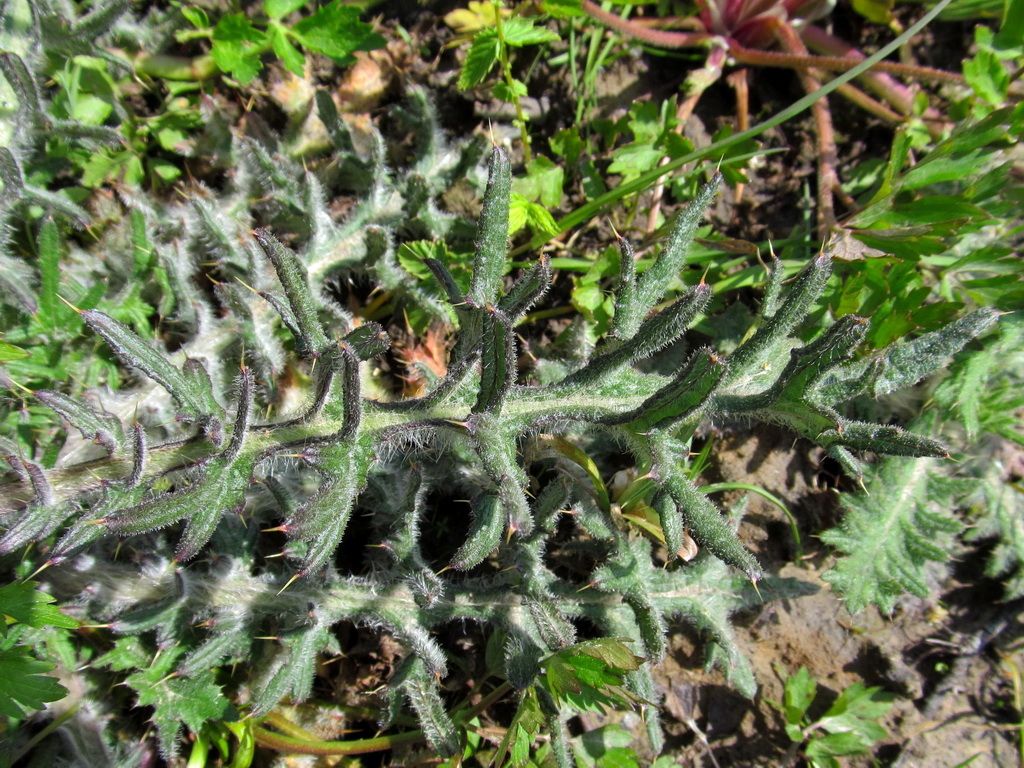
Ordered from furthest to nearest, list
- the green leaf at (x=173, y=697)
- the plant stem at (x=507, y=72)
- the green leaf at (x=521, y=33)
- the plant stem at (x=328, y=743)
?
the green leaf at (x=521, y=33) < the plant stem at (x=507, y=72) < the plant stem at (x=328, y=743) < the green leaf at (x=173, y=697)

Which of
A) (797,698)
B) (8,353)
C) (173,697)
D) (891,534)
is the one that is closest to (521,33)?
(8,353)

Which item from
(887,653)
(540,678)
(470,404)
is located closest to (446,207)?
(470,404)

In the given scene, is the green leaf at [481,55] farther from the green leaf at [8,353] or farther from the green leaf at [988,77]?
the green leaf at [988,77]

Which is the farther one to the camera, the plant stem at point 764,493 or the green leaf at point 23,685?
the plant stem at point 764,493

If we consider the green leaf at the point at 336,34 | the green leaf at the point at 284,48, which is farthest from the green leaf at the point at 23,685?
the green leaf at the point at 336,34

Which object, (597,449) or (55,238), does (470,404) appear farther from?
(55,238)

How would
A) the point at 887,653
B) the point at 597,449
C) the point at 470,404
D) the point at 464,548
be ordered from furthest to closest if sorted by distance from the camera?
the point at 887,653
the point at 597,449
the point at 470,404
the point at 464,548

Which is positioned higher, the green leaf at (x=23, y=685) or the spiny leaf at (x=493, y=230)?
the spiny leaf at (x=493, y=230)
